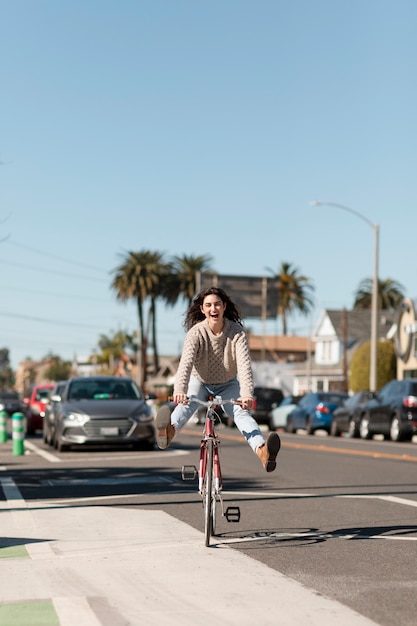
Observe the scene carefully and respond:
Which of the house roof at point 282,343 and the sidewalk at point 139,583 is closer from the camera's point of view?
the sidewalk at point 139,583

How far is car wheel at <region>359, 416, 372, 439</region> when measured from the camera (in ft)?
103

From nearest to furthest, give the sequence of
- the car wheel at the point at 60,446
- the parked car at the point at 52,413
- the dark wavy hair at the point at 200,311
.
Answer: the dark wavy hair at the point at 200,311
the car wheel at the point at 60,446
the parked car at the point at 52,413

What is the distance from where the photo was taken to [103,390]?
23094 millimetres

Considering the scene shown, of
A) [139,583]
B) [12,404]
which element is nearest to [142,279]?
[12,404]

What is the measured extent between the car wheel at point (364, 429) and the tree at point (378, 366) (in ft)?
107

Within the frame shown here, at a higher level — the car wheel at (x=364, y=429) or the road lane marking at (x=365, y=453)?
the car wheel at (x=364, y=429)

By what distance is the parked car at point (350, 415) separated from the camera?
32156 mm

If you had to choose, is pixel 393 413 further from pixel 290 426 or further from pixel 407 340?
pixel 407 340

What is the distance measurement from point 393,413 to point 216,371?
2100 cm

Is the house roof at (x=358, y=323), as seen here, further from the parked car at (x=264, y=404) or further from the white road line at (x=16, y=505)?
the white road line at (x=16, y=505)

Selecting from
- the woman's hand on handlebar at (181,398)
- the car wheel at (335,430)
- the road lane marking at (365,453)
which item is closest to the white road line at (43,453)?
the road lane marking at (365,453)

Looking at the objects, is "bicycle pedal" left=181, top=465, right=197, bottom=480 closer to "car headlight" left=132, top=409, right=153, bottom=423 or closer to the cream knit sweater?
the cream knit sweater

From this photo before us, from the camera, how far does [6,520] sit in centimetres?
1034

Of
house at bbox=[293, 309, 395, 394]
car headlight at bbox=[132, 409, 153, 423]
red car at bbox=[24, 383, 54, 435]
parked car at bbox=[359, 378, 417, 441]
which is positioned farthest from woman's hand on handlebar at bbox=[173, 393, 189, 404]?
house at bbox=[293, 309, 395, 394]
